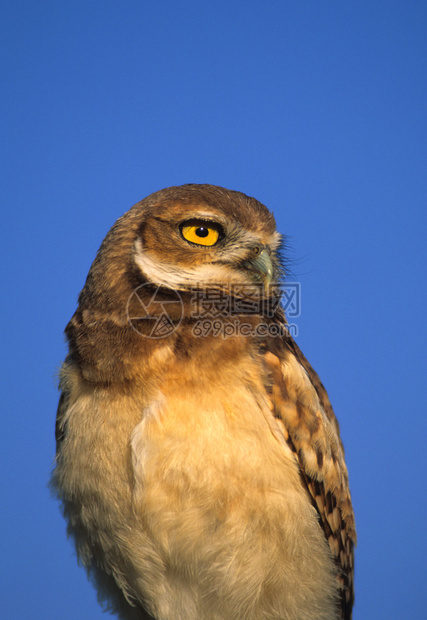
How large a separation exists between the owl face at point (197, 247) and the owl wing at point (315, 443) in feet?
1.19

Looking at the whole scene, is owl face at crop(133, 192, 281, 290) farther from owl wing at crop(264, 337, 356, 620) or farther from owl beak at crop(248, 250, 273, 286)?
owl wing at crop(264, 337, 356, 620)

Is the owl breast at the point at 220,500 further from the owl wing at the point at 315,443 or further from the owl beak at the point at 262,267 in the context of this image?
the owl beak at the point at 262,267

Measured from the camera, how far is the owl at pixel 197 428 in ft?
7.61

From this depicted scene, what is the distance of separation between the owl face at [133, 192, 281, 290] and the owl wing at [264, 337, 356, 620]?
0.36 meters

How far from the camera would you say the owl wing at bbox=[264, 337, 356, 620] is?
251cm

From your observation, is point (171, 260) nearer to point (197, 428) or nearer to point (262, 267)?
point (262, 267)

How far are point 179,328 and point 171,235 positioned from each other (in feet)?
1.38

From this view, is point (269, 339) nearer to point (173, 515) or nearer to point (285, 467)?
point (285, 467)

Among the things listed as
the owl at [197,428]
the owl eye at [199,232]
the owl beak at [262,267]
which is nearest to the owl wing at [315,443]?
the owl at [197,428]

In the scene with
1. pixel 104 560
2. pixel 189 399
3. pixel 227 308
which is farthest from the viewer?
pixel 104 560

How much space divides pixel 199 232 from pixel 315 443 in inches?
42.3

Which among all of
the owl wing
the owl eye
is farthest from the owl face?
the owl wing

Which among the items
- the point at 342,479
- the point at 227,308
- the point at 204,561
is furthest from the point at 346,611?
the point at 227,308

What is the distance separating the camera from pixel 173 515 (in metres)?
2.35
